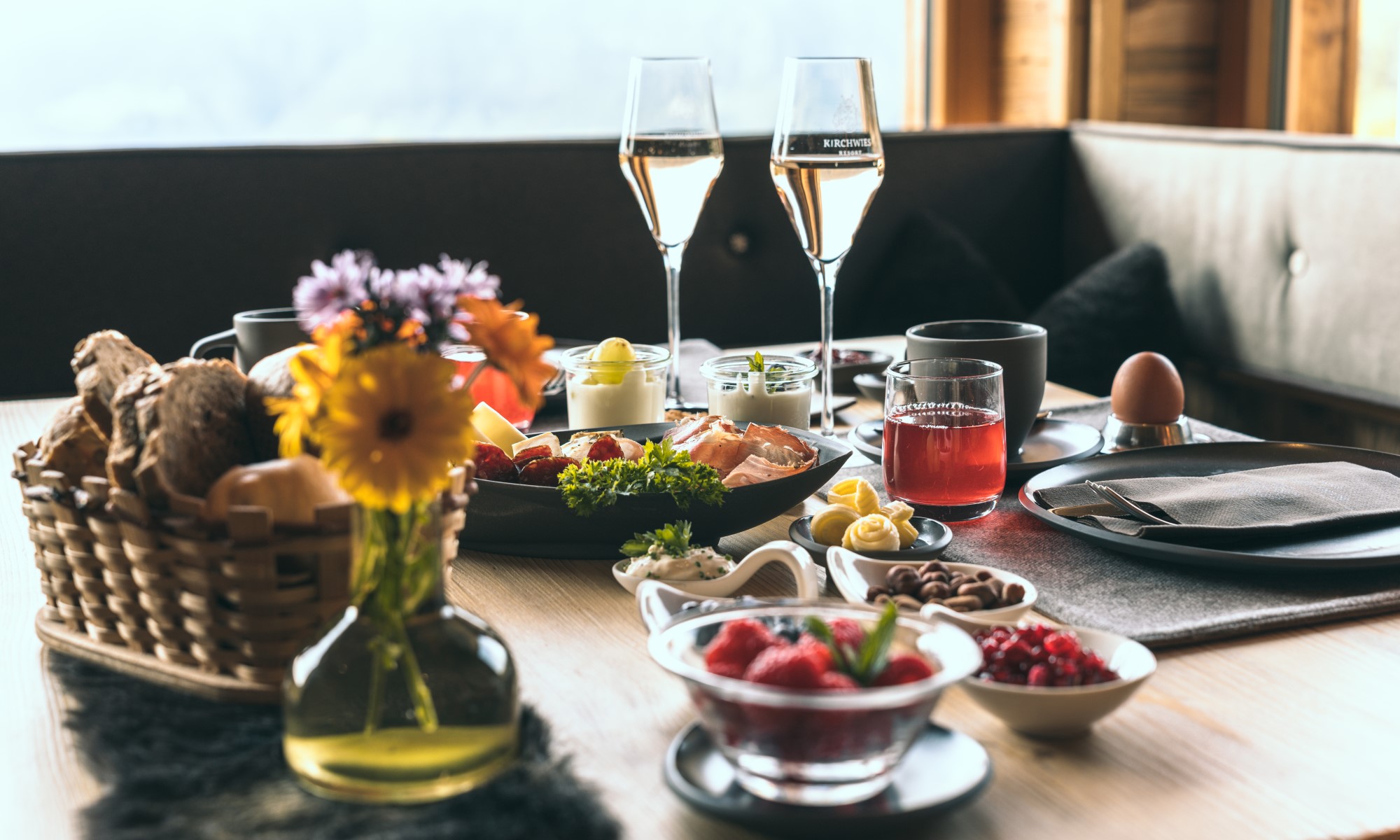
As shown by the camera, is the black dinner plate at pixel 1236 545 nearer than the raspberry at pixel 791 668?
No

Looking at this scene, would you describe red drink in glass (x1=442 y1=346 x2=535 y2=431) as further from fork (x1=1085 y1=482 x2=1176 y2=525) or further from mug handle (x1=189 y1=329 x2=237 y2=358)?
fork (x1=1085 y1=482 x2=1176 y2=525)

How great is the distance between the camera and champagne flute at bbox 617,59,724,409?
51.8 inches

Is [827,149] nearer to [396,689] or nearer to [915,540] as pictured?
[915,540]

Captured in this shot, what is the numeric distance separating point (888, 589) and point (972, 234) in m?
2.24

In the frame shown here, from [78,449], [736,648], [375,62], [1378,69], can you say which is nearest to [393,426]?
[736,648]

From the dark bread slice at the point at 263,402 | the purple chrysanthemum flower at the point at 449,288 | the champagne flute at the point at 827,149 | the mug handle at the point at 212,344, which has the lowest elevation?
the mug handle at the point at 212,344

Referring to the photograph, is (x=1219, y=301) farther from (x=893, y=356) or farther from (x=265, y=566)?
(x=265, y=566)

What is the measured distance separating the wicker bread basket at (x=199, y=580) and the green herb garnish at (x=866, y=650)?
22 centimetres

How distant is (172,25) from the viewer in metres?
2.96

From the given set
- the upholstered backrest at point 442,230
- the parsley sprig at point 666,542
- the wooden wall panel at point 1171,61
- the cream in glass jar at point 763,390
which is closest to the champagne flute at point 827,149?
the cream in glass jar at point 763,390

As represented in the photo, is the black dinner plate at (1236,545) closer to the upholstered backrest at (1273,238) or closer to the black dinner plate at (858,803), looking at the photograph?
the black dinner plate at (858,803)

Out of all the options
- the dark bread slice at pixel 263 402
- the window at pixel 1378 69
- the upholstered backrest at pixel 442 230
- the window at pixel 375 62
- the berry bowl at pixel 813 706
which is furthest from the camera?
the window at pixel 1378 69

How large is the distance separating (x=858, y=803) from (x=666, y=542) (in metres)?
0.35

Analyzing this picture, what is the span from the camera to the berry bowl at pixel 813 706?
516 mm
